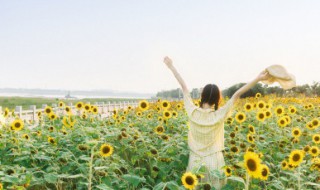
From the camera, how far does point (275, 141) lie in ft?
18.6

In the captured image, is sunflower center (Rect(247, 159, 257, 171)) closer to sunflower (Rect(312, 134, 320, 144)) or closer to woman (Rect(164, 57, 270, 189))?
woman (Rect(164, 57, 270, 189))

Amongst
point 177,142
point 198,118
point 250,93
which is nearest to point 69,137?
point 177,142

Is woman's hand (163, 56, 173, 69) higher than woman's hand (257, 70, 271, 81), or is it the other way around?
woman's hand (163, 56, 173, 69)

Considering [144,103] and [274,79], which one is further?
[144,103]

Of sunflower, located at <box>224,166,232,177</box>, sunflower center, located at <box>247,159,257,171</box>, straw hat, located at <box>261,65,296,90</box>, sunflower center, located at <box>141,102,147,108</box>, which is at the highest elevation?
straw hat, located at <box>261,65,296,90</box>

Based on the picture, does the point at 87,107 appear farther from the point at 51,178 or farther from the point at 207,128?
the point at 51,178

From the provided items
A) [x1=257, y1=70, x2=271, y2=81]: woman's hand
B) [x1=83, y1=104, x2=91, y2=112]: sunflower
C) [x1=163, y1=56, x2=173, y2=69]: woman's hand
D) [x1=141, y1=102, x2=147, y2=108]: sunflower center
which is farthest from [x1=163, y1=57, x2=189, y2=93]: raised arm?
[x1=83, y1=104, x2=91, y2=112]: sunflower

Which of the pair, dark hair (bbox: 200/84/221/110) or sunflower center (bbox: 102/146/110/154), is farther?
dark hair (bbox: 200/84/221/110)

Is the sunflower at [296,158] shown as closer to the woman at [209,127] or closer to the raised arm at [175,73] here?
the woman at [209,127]

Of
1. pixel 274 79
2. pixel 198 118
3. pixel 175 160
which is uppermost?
pixel 274 79

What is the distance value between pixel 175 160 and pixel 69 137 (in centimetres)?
148

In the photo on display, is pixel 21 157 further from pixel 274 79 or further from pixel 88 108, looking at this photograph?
pixel 88 108

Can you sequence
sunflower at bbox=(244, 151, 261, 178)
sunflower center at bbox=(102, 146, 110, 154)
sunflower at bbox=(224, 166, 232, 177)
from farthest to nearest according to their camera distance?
sunflower center at bbox=(102, 146, 110, 154), sunflower at bbox=(224, 166, 232, 177), sunflower at bbox=(244, 151, 261, 178)

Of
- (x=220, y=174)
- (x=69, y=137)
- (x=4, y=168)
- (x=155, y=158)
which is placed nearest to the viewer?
(x=220, y=174)
